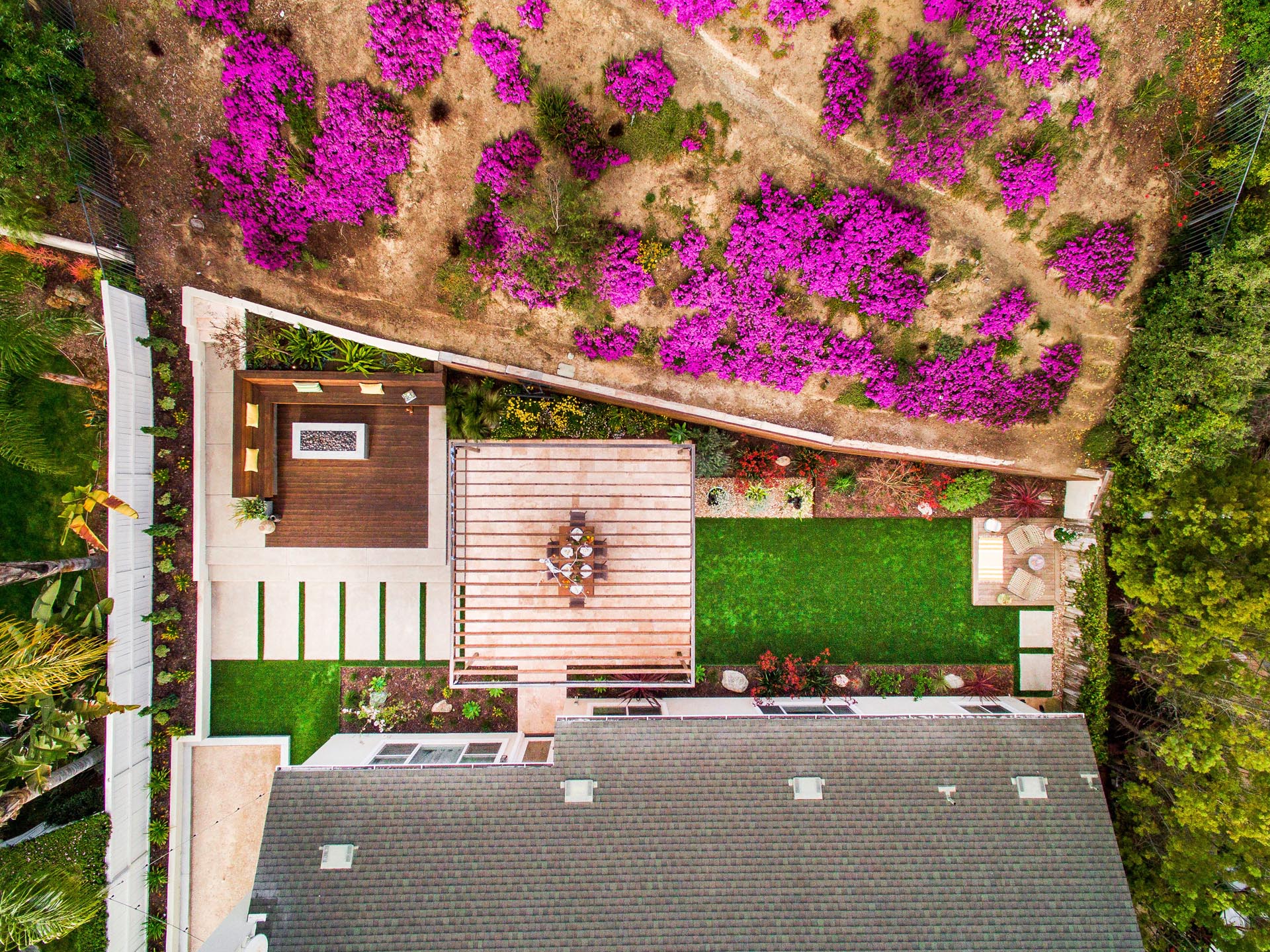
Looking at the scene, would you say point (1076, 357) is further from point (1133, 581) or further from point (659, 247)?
point (659, 247)

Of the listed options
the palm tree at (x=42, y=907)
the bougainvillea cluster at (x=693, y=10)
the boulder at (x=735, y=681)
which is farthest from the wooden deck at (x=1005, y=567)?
the palm tree at (x=42, y=907)

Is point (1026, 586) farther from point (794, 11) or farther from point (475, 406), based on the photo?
point (475, 406)

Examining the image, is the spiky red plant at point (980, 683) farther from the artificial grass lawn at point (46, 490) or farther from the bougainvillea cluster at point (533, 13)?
the artificial grass lawn at point (46, 490)

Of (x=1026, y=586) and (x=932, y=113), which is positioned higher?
(x=932, y=113)

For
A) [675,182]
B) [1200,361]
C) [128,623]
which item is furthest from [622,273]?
[128,623]

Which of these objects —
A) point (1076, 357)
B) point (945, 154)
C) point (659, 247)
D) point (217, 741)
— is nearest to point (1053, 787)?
point (1076, 357)

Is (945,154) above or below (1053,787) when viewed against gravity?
above

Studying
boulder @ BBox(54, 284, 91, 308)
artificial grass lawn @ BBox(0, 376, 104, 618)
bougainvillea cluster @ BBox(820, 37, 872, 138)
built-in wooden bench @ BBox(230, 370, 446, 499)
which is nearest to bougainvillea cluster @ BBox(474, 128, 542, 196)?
built-in wooden bench @ BBox(230, 370, 446, 499)
